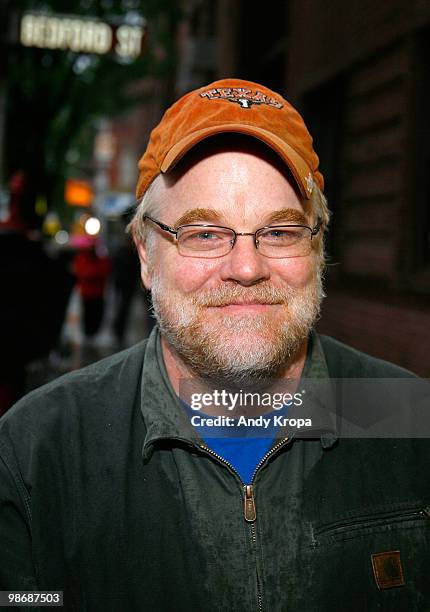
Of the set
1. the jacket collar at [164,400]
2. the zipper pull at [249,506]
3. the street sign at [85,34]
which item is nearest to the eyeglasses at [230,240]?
the jacket collar at [164,400]

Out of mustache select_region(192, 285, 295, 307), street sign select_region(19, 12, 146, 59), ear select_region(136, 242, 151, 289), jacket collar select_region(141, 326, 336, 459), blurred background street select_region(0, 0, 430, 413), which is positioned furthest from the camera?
street sign select_region(19, 12, 146, 59)

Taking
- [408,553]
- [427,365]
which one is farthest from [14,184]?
[408,553]

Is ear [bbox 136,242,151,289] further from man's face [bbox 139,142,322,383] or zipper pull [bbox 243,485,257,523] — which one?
zipper pull [bbox 243,485,257,523]

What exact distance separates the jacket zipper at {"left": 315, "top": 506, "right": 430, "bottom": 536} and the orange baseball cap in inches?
→ 33.8

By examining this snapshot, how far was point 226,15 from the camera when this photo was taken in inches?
510

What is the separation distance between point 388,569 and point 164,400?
68 cm

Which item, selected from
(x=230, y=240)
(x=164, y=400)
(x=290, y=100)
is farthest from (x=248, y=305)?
(x=290, y=100)

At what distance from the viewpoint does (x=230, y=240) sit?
201 cm

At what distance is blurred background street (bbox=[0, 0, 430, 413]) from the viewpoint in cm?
570

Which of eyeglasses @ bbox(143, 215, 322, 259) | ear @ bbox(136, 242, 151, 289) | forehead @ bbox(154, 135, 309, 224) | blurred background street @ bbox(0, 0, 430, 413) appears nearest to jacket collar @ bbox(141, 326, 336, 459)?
ear @ bbox(136, 242, 151, 289)

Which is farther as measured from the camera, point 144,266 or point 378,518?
point 144,266

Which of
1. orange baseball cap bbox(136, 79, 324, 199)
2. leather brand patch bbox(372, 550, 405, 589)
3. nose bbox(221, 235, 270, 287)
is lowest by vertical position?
leather brand patch bbox(372, 550, 405, 589)

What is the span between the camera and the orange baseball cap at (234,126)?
78.2 inches

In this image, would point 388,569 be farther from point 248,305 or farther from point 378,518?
point 248,305
